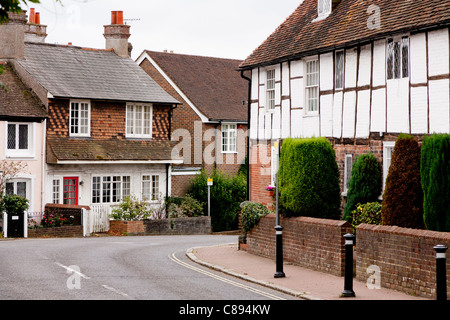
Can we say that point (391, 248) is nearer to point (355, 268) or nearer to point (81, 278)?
point (355, 268)

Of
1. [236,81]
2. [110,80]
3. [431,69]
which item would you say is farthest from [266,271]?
[236,81]

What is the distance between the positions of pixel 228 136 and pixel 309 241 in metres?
23.6

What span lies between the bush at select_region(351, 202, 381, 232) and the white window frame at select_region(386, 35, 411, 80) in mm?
3477

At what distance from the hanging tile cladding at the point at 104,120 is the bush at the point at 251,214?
47.2 feet

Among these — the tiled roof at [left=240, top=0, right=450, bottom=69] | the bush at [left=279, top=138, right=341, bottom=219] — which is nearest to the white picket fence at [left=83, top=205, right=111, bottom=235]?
the tiled roof at [left=240, top=0, right=450, bottom=69]

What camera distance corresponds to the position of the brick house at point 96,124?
32250 mm

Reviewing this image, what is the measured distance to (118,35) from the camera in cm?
3862

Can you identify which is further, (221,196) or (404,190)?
(221,196)

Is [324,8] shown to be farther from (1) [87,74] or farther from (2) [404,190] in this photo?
(1) [87,74]

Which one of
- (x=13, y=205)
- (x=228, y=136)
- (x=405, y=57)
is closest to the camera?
(x=405, y=57)

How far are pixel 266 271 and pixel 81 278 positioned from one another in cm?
464

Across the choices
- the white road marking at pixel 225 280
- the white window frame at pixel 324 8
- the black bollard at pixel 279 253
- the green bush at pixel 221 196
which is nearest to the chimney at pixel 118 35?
the green bush at pixel 221 196

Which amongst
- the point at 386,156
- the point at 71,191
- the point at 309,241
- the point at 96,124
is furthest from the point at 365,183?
the point at 96,124
